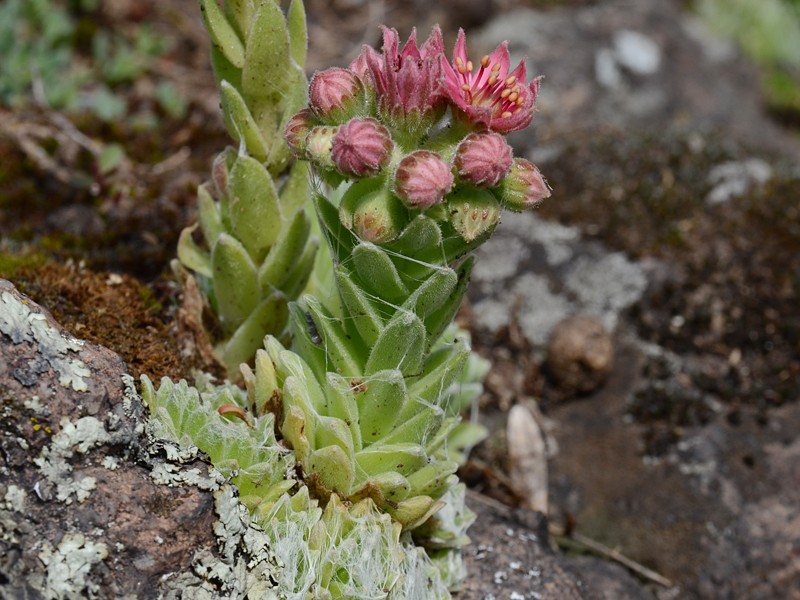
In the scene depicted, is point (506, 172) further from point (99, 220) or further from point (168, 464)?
point (99, 220)

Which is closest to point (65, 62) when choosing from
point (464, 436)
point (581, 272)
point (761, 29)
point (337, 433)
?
point (581, 272)

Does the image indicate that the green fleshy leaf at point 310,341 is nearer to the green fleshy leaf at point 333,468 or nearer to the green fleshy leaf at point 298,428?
the green fleshy leaf at point 298,428

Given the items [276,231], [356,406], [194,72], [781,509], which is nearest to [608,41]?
[194,72]

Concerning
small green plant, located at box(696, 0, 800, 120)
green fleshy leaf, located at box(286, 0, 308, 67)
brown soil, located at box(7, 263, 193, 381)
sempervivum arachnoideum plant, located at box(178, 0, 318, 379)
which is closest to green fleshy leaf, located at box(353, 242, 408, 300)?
sempervivum arachnoideum plant, located at box(178, 0, 318, 379)

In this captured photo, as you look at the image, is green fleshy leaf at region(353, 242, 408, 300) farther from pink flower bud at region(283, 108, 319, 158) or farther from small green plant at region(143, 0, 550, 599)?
pink flower bud at region(283, 108, 319, 158)

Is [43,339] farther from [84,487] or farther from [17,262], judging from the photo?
[17,262]

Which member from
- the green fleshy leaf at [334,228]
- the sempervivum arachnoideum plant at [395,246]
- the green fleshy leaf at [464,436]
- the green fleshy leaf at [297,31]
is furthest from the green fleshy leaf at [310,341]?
the green fleshy leaf at [464,436]
